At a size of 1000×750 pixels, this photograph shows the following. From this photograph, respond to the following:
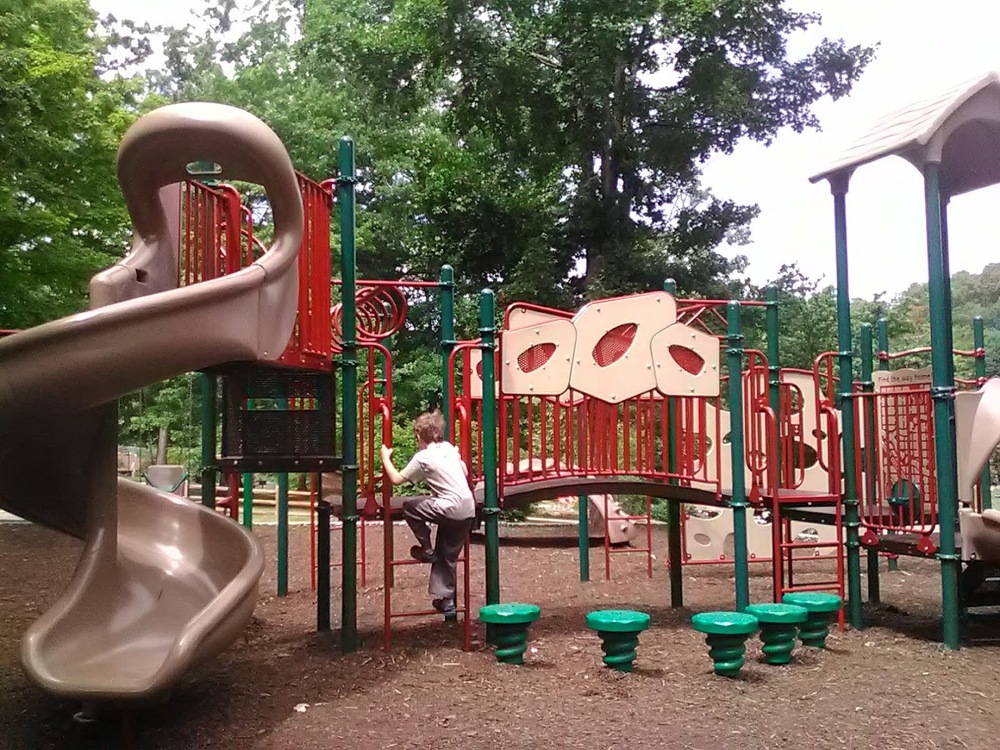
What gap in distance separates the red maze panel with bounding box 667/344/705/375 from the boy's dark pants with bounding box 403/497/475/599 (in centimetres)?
176

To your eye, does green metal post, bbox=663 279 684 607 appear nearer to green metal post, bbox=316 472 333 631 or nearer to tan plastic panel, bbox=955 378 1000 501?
tan plastic panel, bbox=955 378 1000 501

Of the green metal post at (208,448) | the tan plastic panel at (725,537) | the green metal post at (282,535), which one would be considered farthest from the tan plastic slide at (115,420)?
the tan plastic panel at (725,537)

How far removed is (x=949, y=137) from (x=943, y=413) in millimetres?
2110

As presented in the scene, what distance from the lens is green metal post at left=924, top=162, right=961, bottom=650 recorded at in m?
5.79

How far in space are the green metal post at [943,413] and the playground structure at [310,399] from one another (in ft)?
0.05

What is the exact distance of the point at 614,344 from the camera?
6281 millimetres

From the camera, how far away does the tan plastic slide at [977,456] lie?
5.77 meters

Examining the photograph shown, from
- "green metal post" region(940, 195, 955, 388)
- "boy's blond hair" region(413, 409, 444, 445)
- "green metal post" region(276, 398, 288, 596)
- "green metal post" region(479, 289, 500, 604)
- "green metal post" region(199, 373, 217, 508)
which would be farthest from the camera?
"green metal post" region(276, 398, 288, 596)

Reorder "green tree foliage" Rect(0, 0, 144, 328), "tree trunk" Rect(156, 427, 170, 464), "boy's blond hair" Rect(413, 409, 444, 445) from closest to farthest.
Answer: "boy's blond hair" Rect(413, 409, 444, 445) → "green tree foliage" Rect(0, 0, 144, 328) → "tree trunk" Rect(156, 427, 170, 464)

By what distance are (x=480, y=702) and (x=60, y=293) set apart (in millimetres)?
11754

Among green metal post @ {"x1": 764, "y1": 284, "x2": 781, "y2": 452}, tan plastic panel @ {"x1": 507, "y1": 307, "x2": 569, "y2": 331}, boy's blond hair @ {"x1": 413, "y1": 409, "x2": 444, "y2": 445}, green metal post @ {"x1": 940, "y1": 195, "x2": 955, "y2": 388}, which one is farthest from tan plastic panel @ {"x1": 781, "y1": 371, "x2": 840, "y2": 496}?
boy's blond hair @ {"x1": 413, "y1": 409, "x2": 444, "y2": 445}

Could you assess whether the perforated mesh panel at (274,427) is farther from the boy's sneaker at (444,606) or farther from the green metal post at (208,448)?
the boy's sneaker at (444,606)

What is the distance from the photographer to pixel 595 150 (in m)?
19.3

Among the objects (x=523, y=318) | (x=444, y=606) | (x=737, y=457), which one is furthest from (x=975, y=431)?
(x=444, y=606)
